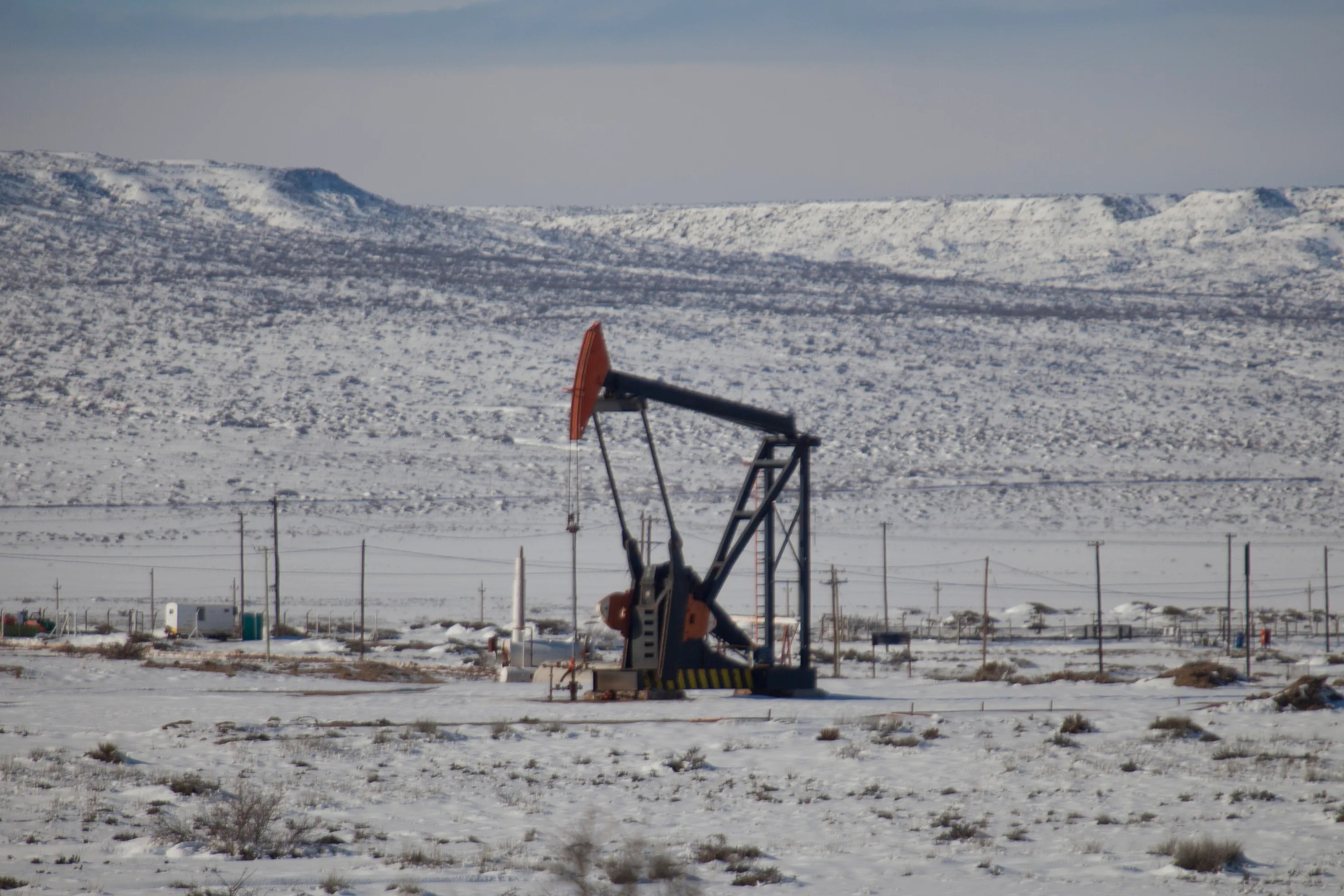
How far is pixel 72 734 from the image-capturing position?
14000mm

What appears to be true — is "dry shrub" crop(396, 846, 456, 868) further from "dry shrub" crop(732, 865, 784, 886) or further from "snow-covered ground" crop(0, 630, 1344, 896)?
"dry shrub" crop(732, 865, 784, 886)

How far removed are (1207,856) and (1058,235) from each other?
154 metres

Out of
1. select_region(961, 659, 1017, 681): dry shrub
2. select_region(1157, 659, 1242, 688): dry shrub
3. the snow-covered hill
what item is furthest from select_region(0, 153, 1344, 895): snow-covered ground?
select_region(961, 659, 1017, 681): dry shrub

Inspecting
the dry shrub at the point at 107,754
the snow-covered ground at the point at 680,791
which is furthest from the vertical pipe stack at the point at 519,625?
the dry shrub at the point at 107,754

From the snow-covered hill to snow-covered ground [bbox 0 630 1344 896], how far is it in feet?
124

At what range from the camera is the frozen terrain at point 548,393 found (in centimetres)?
5338

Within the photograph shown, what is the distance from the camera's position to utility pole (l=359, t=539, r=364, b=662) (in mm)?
29828

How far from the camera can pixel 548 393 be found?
76.4 meters

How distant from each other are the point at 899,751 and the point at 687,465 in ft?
163

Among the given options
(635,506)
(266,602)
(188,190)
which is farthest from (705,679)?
(188,190)

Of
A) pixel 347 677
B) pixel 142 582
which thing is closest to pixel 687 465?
pixel 142 582

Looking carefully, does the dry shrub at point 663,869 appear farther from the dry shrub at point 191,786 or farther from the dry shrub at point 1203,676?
the dry shrub at point 1203,676

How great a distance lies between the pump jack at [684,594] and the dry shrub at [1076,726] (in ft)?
16.2

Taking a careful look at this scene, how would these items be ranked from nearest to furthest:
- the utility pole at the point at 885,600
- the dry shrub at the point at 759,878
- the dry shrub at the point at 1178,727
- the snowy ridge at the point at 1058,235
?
the dry shrub at the point at 759,878 < the dry shrub at the point at 1178,727 < the utility pole at the point at 885,600 < the snowy ridge at the point at 1058,235
